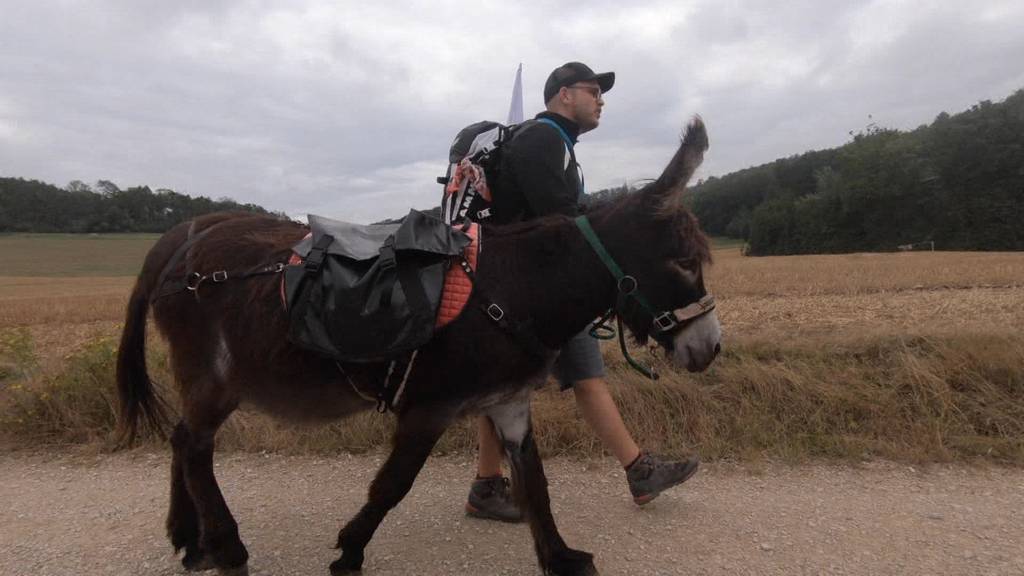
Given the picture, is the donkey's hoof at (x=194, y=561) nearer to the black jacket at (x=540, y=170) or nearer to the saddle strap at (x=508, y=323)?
the saddle strap at (x=508, y=323)

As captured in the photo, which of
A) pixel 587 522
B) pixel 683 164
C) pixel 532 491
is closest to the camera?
pixel 683 164

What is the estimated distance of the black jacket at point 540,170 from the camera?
9.02 ft

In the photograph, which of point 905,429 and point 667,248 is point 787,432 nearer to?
point 905,429

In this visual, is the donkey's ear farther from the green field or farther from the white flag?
the green field

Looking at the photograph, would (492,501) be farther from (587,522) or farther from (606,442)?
(606,442)

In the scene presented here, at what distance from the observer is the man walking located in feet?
9.07

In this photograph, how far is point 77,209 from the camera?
5088cm

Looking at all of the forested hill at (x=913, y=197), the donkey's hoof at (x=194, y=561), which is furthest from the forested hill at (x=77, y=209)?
the donkey's hoof at (x=194, y=561)

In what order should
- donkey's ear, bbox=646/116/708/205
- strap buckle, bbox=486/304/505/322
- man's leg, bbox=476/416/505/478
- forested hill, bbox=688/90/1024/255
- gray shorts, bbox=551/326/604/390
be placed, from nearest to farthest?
donkey's ear, bbox=646/116/708/205
strap buckle, bbox=486/304/505/322
gray shorts, bbox=551/326/604/390
man's leg, bbox=476/416/505/478
forested hill, bbox=688/90/1024/255

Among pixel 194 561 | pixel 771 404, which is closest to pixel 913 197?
A: pixel 771 404

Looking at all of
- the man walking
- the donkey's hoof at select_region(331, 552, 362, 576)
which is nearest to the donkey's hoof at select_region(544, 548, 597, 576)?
the man walking

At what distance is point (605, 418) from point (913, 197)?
57.9m

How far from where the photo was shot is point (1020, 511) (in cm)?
302

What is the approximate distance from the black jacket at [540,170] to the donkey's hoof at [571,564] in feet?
5.00
